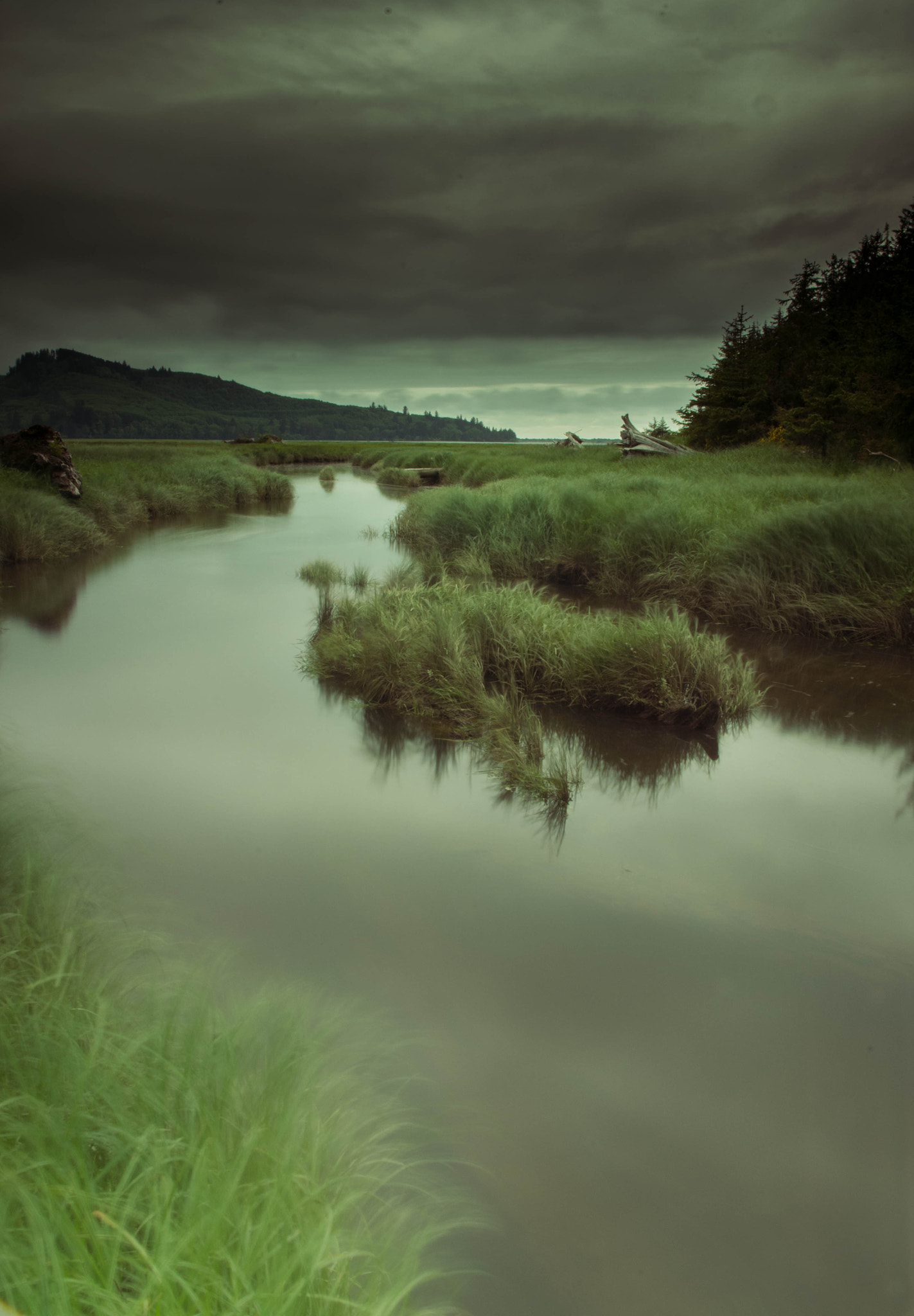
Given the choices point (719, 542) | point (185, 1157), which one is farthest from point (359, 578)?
point (185, 1157)

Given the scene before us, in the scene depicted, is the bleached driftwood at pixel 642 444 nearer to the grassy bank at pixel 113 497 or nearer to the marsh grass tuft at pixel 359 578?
the grassy bank at pixel 113 497

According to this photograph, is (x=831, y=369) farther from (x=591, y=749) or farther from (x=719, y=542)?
(x=591, y=749)

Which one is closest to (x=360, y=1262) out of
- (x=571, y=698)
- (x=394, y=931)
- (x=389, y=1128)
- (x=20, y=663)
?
(x=389, y=1128)

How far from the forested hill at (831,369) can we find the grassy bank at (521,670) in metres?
10.7

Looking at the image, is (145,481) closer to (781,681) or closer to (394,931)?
(781,681)

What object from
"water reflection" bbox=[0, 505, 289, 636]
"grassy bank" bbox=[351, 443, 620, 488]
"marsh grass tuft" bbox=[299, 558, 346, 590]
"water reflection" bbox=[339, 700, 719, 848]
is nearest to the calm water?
"water reflection" bbox=[339, 700, 719, 848]

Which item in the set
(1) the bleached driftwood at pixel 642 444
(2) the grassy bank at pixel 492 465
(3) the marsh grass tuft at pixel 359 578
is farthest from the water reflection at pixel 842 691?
(1) the bleached driftwood at pixel 642 444

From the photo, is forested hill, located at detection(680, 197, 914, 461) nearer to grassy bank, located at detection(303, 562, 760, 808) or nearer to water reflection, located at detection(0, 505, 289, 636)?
grassy bank, located at detection(303, 562, 760, 808)

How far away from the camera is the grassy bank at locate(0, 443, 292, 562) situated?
39.1 ft

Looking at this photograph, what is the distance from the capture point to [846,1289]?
5.61 feet

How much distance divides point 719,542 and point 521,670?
13.6ft

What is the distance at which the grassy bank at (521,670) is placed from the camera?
17.0ft

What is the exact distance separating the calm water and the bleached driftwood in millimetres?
18540

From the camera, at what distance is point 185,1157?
4.83 feet
